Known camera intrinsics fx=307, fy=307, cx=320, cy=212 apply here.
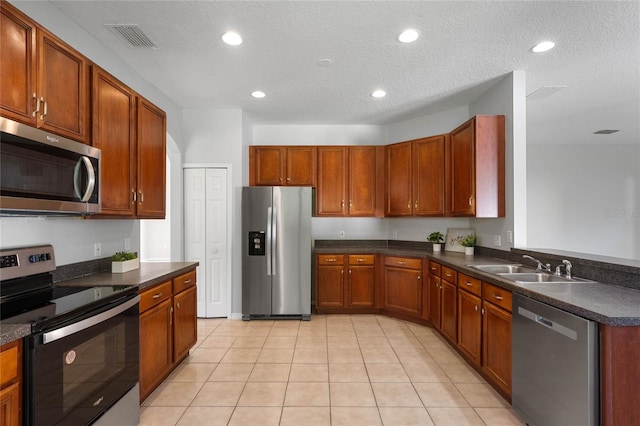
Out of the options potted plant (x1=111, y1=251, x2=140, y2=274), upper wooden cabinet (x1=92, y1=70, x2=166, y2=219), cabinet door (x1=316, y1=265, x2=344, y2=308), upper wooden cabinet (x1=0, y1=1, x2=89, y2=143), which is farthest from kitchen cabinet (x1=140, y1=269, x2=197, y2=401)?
cabinet door (x1=316, y1=265, x2=344, y2=308)

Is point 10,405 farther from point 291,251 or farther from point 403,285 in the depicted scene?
point 403,285

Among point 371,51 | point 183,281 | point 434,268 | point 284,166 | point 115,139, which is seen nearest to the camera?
point 115,139

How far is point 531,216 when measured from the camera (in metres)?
6.00

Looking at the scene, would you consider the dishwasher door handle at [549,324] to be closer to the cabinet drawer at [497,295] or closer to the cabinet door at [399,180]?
the cabinet drawer at [497,295]

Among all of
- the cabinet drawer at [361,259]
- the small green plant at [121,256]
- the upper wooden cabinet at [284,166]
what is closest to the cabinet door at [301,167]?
the upper wooden cabinet at [284,166]

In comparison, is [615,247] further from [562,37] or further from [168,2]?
[168,2]

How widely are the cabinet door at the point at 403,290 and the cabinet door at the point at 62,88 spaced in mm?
3646

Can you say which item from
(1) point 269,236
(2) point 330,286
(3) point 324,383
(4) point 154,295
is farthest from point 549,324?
(1) point 269,236

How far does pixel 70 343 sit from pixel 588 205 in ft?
25.9

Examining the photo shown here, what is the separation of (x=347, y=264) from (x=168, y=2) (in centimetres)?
345

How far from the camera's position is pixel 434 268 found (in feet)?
12.1

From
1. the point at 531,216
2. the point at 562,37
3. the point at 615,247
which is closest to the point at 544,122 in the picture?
the point at 531,216

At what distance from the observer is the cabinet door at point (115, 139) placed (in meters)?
2.13

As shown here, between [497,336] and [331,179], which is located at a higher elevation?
[331,179]
